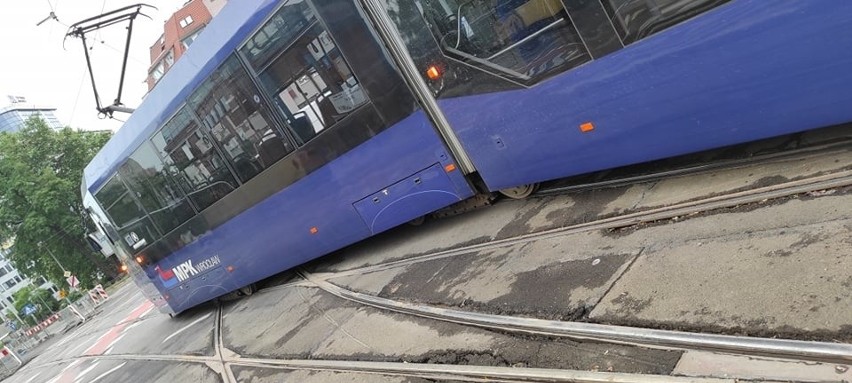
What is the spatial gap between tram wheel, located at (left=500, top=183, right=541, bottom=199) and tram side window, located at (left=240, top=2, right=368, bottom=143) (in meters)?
2.16

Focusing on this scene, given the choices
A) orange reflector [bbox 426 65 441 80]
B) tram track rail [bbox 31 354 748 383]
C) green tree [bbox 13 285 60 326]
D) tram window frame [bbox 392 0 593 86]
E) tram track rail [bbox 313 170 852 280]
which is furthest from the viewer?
green tree [bbox 13 285 60 326]

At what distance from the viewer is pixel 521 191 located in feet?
22.9

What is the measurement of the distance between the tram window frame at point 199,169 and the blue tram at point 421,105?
0.03m

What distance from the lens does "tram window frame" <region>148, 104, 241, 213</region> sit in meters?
8.59

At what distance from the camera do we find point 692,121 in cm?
447

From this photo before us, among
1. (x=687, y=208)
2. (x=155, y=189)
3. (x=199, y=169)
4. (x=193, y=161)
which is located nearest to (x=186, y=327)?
(x=155, y=189)

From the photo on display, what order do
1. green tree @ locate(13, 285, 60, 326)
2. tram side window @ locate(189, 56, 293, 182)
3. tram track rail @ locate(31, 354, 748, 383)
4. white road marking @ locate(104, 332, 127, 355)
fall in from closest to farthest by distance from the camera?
tram track rail @ locate(31, 354, 748, 383) → tram side window @ locate(189, 56, 293, 182) → white road marking @ locate(104, 332, 127, 355) → green tree @ locate(13, 285, 60, 326)

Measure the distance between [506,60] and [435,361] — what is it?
2.83 m

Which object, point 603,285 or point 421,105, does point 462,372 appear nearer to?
point 603,285

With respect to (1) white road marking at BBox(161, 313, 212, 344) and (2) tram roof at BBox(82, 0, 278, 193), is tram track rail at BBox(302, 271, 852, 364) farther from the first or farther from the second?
(1) white road marking at BBox(161, 313, 212, 344)

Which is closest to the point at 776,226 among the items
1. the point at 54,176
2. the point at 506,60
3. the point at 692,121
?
the point at 692,121

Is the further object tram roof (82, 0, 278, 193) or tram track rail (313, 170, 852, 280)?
tram roof (82, 0, 278, 193)

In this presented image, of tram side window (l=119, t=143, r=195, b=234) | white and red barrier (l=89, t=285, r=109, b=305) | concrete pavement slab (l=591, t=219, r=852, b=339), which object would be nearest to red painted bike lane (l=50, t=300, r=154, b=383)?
tram side window (l=119, t=143, r=195, b=234)

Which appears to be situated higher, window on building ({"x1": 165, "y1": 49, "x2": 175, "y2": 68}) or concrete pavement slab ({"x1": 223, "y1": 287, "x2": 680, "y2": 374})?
window on building ({"x1": 165, "y1": 49, "x2": 175, "y2": 68})
